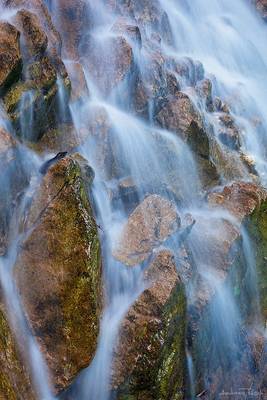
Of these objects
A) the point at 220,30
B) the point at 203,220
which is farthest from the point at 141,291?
the point at 220,30

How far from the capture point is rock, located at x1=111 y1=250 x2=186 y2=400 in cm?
721

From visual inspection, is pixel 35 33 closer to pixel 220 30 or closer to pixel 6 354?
pixel 6 354

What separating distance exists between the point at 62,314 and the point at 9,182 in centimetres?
240

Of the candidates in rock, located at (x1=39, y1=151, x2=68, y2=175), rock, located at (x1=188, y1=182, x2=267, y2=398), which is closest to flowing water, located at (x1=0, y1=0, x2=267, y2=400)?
rock, located at (x1=188, y1=182, x2=267, y2=398)

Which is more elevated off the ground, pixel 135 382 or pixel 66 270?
pixel 66 270

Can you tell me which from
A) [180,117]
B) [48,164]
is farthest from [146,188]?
[48,164]

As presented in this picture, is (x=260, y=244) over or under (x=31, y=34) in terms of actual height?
under

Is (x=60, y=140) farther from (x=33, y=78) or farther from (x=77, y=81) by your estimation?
(x=77, y=81)

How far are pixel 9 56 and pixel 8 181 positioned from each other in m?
2.61

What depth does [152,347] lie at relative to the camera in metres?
7.18

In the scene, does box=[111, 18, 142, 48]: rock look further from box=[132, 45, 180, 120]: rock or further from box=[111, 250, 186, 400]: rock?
box=[111, 250, 186, 400]: rock

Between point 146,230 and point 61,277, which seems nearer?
point 61,277

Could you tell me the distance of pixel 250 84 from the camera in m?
20.1

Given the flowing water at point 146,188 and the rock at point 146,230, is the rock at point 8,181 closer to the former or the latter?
the flowing water at point 146,188
